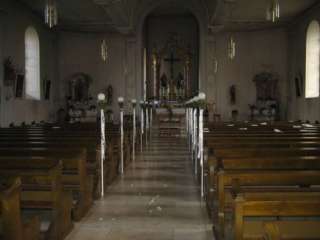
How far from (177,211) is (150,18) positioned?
67.4 ft

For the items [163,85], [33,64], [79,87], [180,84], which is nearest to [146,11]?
[163,85]

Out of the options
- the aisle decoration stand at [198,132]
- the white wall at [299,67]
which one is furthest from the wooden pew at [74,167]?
the white wall at [299,67]

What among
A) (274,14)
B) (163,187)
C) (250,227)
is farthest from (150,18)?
(250,227)

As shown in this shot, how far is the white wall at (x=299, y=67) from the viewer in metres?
18.0

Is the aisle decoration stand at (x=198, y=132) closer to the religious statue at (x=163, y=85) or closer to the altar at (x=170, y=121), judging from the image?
the altar at (x=170, y=121)

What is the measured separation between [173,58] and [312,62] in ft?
25.8

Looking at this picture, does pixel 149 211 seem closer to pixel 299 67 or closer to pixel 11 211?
pixel 11 211

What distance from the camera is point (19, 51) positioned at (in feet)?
55.7

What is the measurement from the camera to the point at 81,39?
75.3 feet

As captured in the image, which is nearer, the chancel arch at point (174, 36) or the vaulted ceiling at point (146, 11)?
the vaulted ceiling at point (146, 11)

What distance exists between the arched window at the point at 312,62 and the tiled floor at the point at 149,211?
1204 centimetres

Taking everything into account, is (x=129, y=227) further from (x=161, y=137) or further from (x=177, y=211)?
(x=161, y=137)

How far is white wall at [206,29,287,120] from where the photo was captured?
72.4 feet

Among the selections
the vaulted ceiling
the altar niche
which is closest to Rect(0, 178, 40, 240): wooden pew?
the vaulted ceiling
